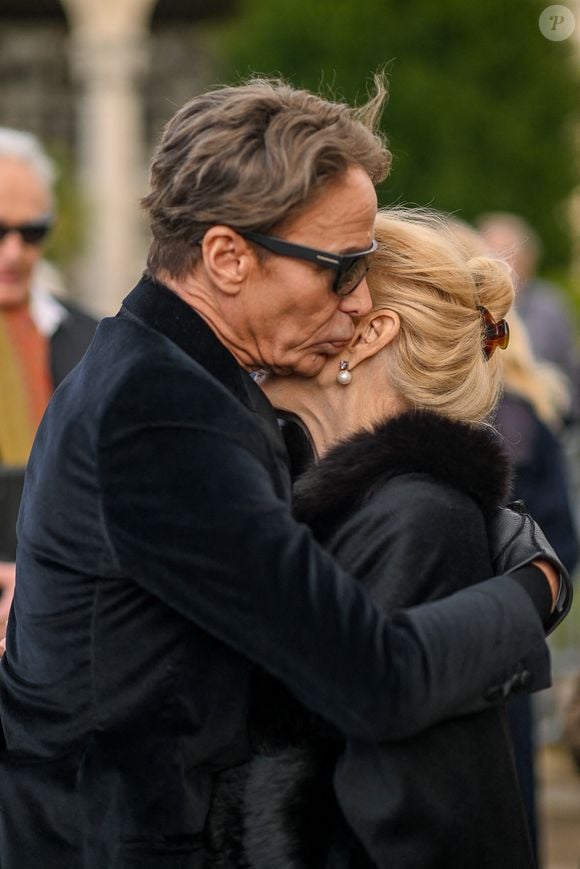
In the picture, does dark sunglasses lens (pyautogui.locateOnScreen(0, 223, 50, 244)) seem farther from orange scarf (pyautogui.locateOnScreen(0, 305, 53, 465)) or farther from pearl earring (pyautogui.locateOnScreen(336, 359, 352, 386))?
pearl earring (pyautogui.locateOnScreen(336, 359, 352, 386))

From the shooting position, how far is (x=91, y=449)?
1929mm

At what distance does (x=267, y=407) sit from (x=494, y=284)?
482 millimetres

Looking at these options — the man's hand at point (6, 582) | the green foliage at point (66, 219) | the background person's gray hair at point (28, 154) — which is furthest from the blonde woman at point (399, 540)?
the green foliage at point (66, 219)

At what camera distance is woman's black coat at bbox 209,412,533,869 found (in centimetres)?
203

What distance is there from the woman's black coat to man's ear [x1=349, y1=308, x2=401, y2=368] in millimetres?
161

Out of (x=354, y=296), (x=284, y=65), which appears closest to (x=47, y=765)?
(x=354, y=296)

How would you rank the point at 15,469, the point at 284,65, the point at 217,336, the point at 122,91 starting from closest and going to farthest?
the point at 217,336 < the point at 15,469 < the point at 284,65 < the point at 122,91

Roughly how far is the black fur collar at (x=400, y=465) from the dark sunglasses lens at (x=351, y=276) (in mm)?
207

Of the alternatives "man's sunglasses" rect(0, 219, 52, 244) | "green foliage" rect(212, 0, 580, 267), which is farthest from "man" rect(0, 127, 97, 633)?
"green foliage" rect(212, 0, 580, 267)

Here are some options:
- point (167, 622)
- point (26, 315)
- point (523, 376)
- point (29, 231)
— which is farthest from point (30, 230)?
point (167, 622)

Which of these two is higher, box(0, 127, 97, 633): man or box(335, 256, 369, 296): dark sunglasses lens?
box(335, 256, 369, 296): dark sunglasses lens

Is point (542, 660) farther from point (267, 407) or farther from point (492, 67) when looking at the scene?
point (492, 67)

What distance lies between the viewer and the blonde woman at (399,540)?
2037mm

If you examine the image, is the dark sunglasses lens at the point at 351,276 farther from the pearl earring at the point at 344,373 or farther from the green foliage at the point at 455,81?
the green foliage at the point at 455,81
